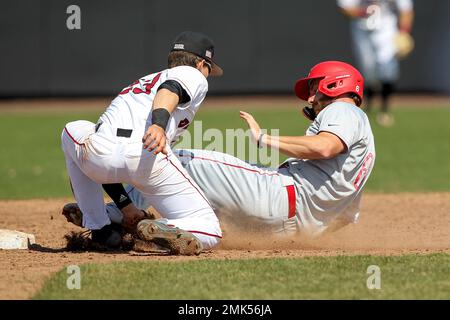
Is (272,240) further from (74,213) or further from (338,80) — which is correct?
(74,213)

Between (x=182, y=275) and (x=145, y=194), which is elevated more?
(x=145, y=194)

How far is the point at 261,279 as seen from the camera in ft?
15.1

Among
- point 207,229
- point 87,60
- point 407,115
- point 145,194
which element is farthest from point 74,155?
point 87,60

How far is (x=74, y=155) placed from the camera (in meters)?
5.43

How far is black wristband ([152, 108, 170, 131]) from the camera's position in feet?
16.6

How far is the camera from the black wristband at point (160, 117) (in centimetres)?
506

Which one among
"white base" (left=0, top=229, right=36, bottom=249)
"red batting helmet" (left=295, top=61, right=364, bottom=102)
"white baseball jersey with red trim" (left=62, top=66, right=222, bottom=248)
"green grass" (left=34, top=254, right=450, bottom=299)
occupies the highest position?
"red batting helmet" (left=295, top=61, right=364, bottom=102)

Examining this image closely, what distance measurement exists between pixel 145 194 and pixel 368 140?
1493 millimetres

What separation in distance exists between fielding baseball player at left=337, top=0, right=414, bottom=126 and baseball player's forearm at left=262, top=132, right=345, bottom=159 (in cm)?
1103

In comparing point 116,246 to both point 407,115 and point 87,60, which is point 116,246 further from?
point 87,60

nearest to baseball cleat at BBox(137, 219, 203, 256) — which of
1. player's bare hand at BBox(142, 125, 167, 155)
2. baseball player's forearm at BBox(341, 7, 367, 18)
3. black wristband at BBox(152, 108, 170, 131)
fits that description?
player's bare hand at BBox(142, 125, 167, 155)

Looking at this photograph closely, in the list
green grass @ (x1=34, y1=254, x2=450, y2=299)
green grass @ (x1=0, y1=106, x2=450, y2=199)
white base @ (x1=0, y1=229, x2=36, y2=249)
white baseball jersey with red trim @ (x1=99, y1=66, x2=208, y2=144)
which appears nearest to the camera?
green grass @ (x1=34, y1=254, x2=450, y2=299)

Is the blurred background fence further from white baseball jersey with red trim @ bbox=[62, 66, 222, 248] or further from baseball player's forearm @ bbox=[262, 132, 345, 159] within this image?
baseball player's forearm @ bbox=[262, 132, 345, 159]

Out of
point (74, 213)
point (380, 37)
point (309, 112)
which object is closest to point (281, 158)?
point (309, 112)
